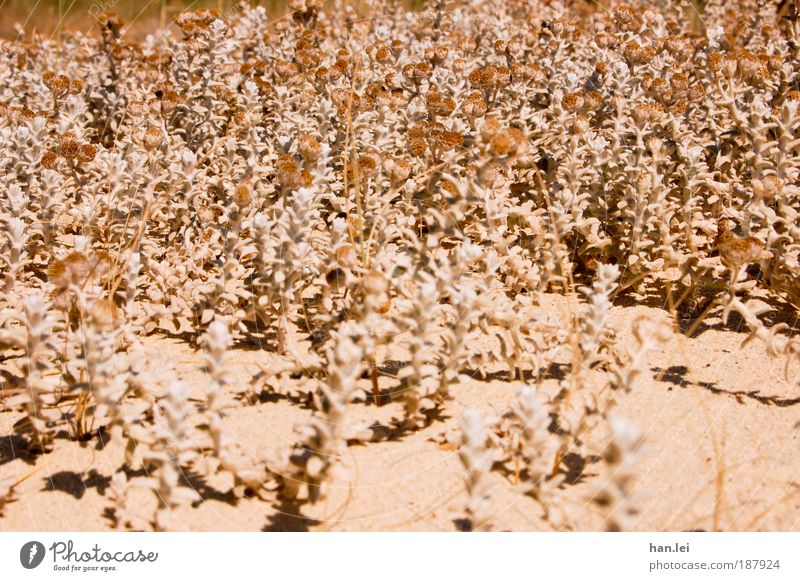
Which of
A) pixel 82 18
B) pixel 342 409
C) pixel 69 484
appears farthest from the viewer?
pixel 82 18

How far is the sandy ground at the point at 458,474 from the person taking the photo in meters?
2.61

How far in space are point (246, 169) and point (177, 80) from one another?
1.83m

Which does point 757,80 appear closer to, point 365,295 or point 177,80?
point 365,295

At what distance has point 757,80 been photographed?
4.43 m

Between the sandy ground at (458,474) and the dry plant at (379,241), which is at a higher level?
the dry plant at (379,241)

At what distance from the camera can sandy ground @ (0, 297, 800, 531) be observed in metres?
2.61

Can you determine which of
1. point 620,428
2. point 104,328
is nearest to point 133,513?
point 104,328
